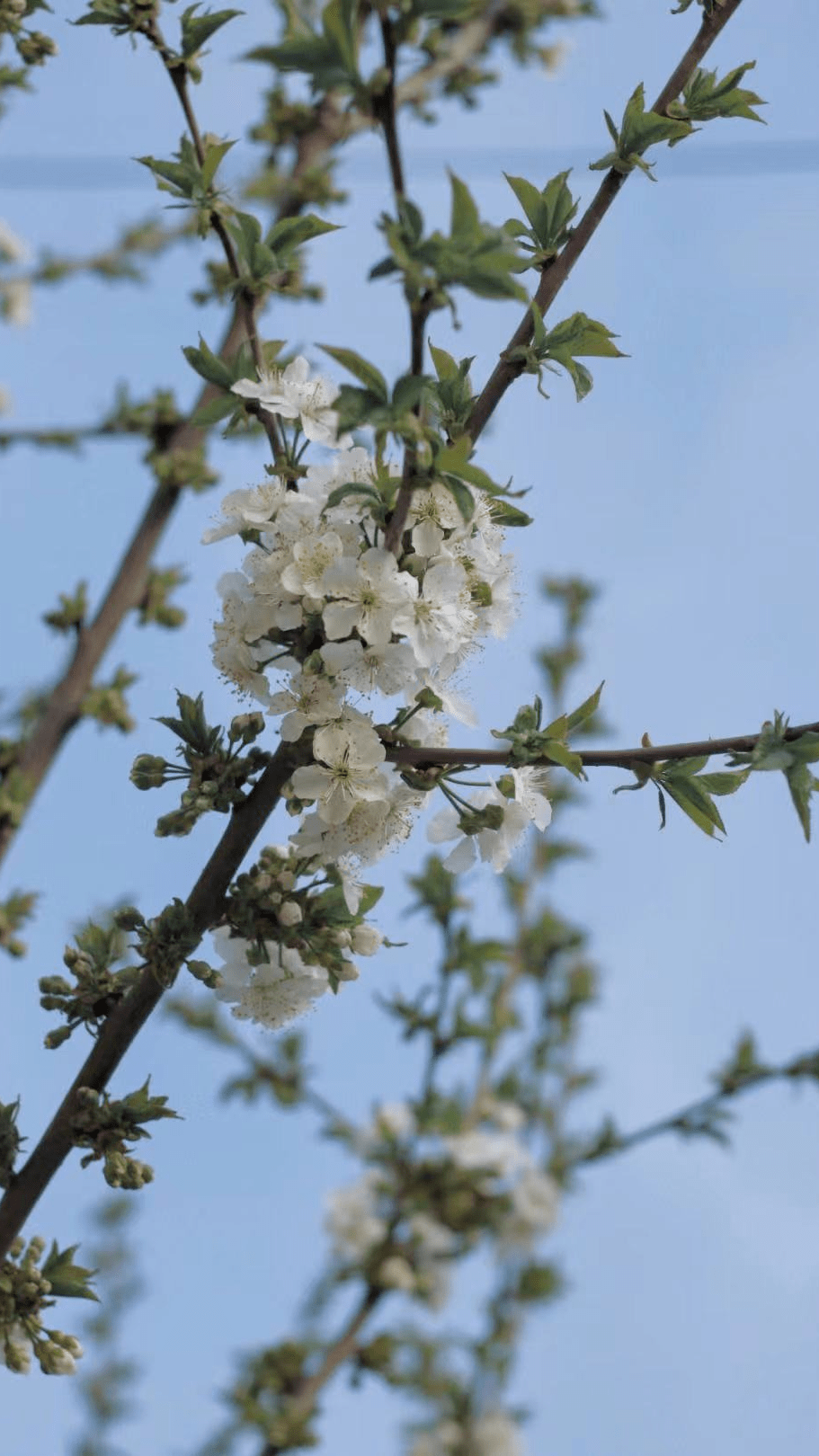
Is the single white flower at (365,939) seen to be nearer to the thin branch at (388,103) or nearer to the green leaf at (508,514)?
the green leaf at (508,514)

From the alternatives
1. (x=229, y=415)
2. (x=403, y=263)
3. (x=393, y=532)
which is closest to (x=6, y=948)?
(x=229, y=415)

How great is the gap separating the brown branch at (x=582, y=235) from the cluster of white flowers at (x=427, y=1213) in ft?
6.72

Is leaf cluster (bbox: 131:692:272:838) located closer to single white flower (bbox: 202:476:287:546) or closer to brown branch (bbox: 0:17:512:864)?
single white flower (bbox: 202:476:287:546)

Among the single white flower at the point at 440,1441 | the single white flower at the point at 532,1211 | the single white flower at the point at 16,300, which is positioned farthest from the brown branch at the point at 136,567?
the single white flower at the point at 440,1441

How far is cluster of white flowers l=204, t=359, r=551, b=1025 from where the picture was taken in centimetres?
146

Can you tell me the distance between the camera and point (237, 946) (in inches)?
70.0

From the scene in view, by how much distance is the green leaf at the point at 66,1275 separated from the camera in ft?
5.64

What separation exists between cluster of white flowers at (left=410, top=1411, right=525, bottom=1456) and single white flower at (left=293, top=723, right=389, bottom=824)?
9.47ft

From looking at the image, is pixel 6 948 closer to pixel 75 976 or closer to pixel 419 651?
pixel 75 976

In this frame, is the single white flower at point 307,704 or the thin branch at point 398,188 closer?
the thin branch at point 398,188

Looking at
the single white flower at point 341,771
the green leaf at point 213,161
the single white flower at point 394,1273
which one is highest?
the green leaf at point 213,161

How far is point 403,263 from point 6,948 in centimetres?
190

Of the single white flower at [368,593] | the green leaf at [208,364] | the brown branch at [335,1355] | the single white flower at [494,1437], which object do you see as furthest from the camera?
the single white flower at [494,1437]

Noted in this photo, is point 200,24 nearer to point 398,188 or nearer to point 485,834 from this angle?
point 398,188
